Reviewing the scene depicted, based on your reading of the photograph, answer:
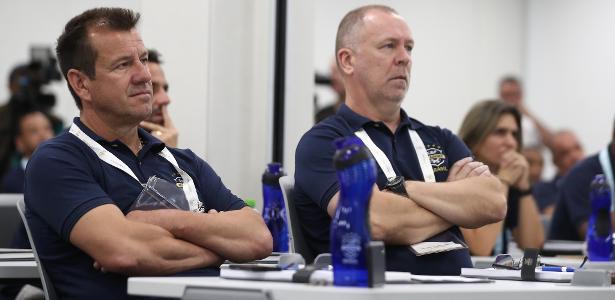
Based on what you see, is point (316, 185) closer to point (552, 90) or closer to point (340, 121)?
point (340, 121)

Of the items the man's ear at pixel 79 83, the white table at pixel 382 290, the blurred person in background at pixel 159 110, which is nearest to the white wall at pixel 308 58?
the blurred person in background at pixel 159 110

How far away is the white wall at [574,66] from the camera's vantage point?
32.6 feet

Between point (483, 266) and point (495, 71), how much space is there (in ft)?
22.9

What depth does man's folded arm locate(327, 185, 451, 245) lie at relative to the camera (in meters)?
3.12

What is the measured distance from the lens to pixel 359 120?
3.55 meters

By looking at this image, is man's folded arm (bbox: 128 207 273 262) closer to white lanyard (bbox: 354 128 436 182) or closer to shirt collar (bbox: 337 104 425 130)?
white lanyard (bbox: 354 128 436 182)

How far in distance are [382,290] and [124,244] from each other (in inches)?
35.0

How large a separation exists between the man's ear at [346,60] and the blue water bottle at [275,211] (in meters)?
0.44

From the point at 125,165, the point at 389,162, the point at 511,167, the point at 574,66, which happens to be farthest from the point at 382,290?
the point at 574,66

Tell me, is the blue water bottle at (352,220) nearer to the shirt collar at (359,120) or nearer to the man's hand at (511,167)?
the shirt collar at (359,120)

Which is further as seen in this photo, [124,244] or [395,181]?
[395,181]

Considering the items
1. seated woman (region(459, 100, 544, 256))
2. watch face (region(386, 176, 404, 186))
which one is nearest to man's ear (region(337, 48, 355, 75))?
watch face (region(386, 176, 404, 186))

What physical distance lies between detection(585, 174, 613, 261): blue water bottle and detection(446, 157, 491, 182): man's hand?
815 millimetres

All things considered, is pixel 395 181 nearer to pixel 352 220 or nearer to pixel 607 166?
pixel 352 220
